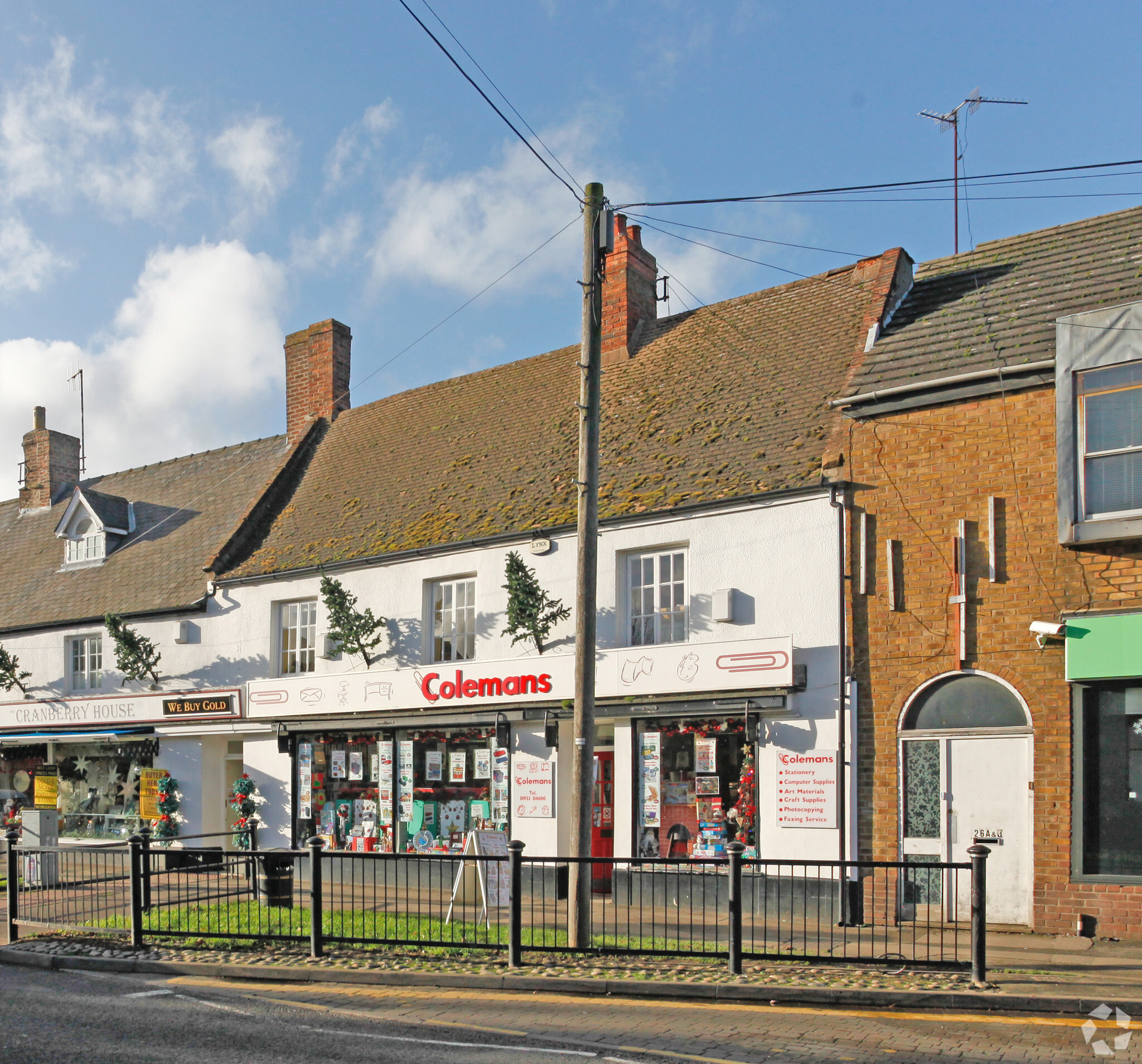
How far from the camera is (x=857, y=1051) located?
7.69 meters

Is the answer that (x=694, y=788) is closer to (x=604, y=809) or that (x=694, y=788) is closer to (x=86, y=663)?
(x=604, y=809)

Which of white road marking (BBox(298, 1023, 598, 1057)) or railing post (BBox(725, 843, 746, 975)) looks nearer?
white road marking (BBox(298, 1023, 598, 1057))

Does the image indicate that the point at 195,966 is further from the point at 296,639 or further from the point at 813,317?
the point at 813,317

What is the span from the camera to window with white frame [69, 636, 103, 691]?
2380 centimetres

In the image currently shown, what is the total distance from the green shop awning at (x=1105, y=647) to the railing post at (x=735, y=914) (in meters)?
4.86

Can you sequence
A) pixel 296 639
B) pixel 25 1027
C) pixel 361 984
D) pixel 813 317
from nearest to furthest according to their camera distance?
pixel 25 1027 → pixel 361 984 → pixel 813 317 → pixel 296 639

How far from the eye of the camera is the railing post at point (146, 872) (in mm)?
12180

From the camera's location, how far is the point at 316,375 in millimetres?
25578

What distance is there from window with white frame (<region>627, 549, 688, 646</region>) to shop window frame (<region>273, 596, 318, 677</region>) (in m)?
6.83

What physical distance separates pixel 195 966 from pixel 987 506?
10.1 metres

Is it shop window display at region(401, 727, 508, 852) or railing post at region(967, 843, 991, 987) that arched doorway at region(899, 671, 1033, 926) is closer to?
railing post at region(967, 843, 991, 987)

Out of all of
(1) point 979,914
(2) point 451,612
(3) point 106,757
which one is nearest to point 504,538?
(2) point 451,612

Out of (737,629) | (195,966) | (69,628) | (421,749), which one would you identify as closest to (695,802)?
(737,629)

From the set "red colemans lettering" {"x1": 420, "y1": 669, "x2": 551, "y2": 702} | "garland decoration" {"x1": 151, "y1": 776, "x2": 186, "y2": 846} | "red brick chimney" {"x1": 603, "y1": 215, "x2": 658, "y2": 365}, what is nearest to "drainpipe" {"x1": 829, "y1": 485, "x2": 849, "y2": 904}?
"red colemans lettering" {"x1": 420, "y1": 669, "x2": 551, "y2": 702}
